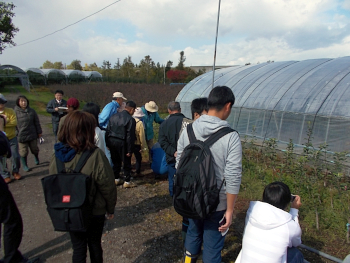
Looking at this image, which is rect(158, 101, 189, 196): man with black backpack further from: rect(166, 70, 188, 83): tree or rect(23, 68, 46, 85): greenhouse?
rect(23, 68, 46, 85): greenhouse

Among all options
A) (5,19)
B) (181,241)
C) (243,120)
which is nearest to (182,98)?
(243,120)

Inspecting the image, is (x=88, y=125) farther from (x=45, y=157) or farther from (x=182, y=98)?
(x=182, y=98)

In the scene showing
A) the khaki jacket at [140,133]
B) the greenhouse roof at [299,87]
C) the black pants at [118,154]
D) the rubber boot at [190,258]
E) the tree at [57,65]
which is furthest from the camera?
the tree at [57,65]

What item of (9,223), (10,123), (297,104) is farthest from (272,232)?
(297,104)

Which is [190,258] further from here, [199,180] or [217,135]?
[217,135]

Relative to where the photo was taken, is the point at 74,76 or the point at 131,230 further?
the point at 74,76

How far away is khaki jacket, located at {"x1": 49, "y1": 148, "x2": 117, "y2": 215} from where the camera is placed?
1.93 metres

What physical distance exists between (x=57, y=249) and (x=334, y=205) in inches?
161

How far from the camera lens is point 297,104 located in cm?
639

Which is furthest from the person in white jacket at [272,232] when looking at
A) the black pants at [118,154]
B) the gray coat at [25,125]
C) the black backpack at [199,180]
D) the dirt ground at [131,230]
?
the gray coat at [25,125]

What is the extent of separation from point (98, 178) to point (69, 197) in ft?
0.84

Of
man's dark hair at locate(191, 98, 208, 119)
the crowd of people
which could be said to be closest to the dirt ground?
the crowd of people

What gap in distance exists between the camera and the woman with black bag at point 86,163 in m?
1.90

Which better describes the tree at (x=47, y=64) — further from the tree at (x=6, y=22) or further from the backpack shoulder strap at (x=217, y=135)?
the backpack shoulder strap at (x=217, y=135)
